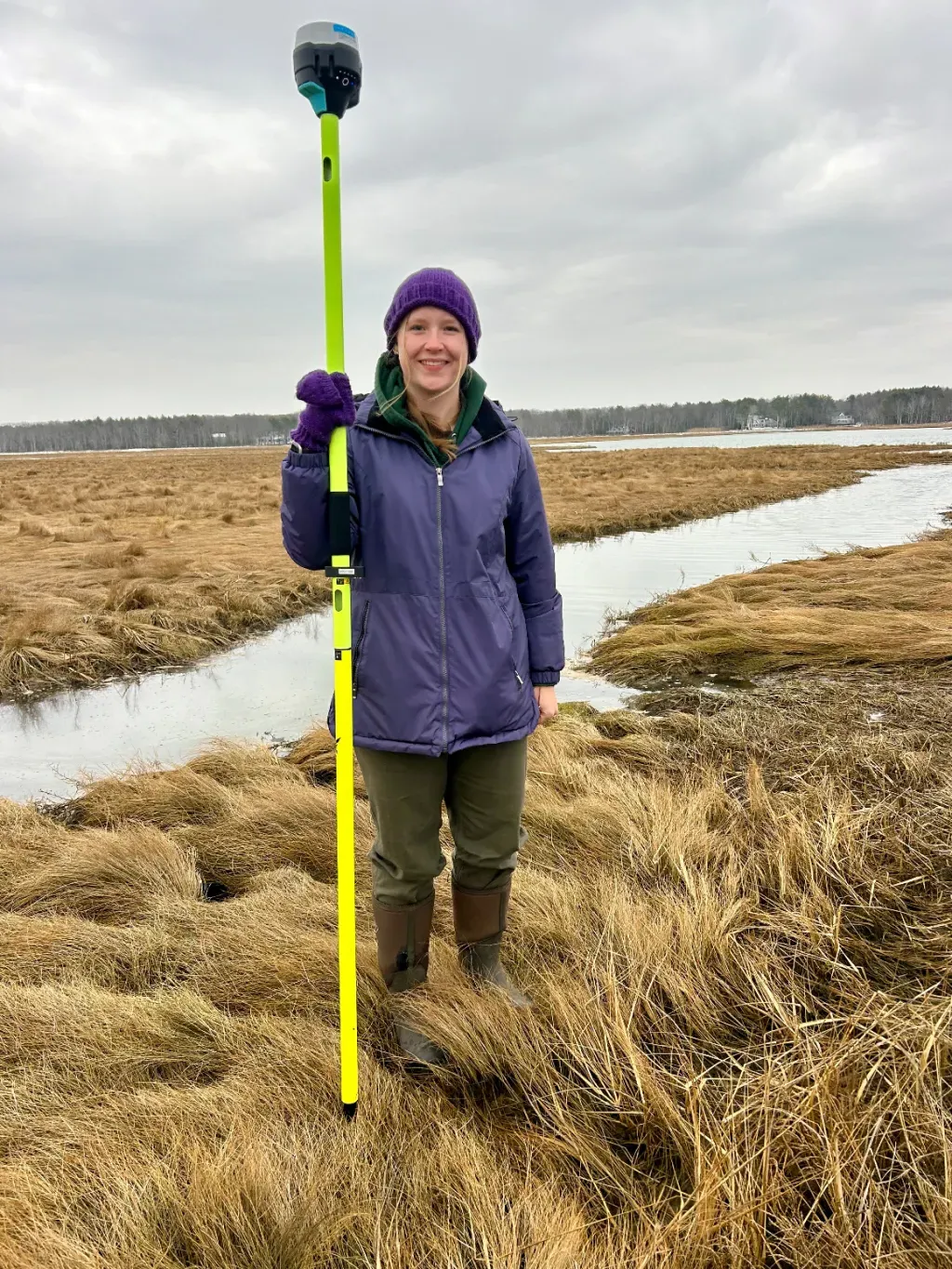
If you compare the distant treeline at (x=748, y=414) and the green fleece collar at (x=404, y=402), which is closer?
the green fleece collar at (x=404, y=402)

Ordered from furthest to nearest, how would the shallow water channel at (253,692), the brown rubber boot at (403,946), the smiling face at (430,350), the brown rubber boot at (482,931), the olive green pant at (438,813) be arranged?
the shallow water channel at (253,692) → the brown rubber boot at (482,931) → the brown rubber boot at (403,946) → the olive green pant at (438,813) → the smiling face at (430,350)

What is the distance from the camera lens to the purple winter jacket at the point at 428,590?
2.10 meters

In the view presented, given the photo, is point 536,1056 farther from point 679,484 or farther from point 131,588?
point 679,484

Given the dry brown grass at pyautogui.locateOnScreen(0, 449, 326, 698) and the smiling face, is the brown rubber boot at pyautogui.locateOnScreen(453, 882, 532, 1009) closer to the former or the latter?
the smiling face

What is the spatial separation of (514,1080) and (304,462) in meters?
1.85

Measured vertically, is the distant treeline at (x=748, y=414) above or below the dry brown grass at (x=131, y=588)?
above

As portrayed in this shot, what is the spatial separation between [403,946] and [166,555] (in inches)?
469

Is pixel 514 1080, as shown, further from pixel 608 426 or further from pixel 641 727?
pixel 608 426

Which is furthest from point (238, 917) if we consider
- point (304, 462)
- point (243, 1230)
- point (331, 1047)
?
point (304, 462)

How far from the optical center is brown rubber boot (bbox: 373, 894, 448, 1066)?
2369 mm

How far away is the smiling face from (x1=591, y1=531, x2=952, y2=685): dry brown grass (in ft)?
17.2

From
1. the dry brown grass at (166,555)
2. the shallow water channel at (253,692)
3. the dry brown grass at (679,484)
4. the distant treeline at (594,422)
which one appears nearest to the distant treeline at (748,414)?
the distant treeline at (594,422)

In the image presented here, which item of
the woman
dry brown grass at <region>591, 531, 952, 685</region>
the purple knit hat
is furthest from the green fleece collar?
dry brown grass at <region>591, 531, 952, 685</region>

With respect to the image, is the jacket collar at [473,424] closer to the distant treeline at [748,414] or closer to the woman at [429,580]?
the woman at [429,580]
